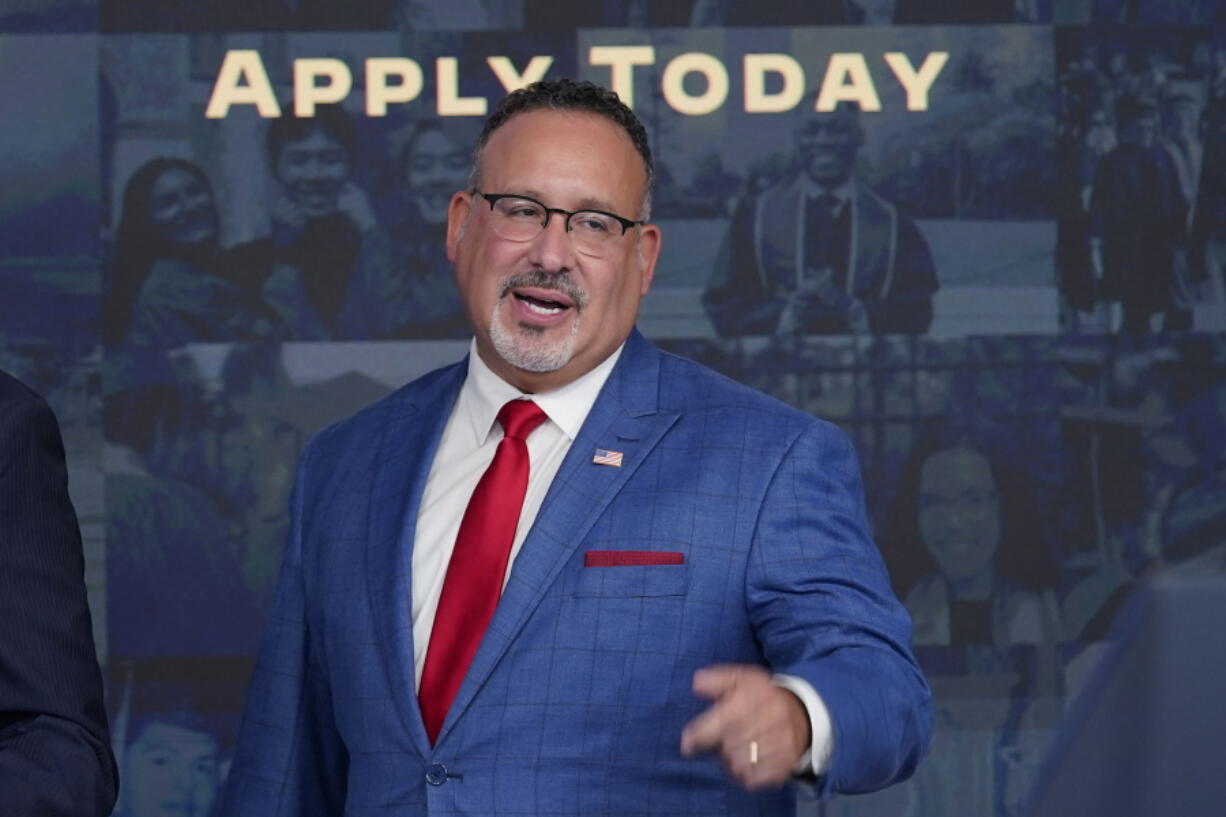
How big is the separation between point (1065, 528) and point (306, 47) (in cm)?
178

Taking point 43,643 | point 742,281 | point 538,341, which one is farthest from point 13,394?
point 742,281

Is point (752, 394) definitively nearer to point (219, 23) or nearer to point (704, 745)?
point (704, 745)

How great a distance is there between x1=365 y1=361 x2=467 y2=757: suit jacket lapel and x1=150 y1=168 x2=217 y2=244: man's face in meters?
1.44

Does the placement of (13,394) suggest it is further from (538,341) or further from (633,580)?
(633,580)

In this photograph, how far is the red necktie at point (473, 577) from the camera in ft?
6.97

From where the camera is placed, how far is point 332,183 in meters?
3.71

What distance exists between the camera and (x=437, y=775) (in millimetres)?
2066

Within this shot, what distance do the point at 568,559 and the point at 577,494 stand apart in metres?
0.08

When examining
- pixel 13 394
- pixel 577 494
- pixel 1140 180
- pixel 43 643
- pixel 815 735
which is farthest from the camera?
pixel 1140 180

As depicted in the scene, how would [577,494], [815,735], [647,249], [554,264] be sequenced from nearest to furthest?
[815,735] → [577,494] → [554,264] → [647,249]

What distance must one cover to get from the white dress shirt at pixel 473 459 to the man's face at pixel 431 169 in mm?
1369

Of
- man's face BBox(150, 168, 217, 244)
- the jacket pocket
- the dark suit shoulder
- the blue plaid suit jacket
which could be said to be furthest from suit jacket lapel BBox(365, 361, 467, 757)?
man's face BBox(150, 168, 217, 244)

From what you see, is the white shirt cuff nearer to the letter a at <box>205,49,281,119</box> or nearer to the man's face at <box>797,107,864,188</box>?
the man's face at <box>797,107,864,188</box>

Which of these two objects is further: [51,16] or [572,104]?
[51,16]
